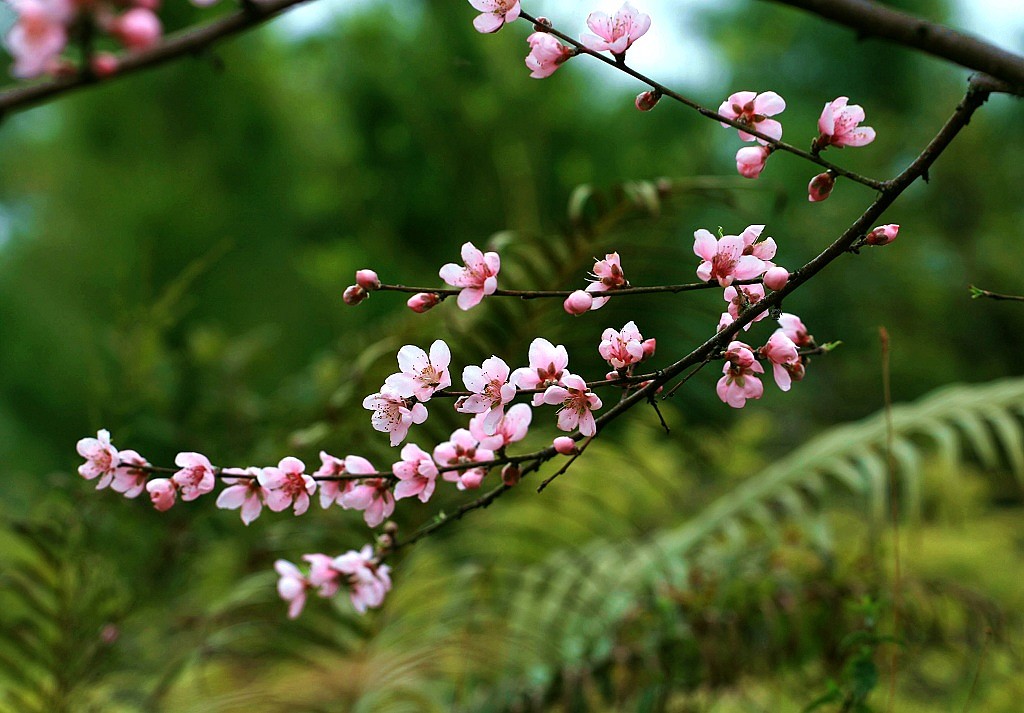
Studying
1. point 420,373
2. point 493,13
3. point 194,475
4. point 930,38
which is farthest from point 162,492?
point 930,38

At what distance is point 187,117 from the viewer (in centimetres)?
248

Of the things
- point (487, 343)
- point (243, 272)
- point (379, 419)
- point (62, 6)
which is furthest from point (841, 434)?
point (243, 272)

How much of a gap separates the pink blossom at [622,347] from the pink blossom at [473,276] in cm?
5

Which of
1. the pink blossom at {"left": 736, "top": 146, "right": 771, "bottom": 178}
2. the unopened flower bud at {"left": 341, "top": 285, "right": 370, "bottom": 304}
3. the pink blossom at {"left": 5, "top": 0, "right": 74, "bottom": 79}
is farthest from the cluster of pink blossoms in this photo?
the pink blossom at {"left": 736, "top": 146, "right": 771, "bottom": 178}

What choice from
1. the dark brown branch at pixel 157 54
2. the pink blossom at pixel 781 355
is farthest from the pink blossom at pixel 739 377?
the dark brown branch at pixel 157 54

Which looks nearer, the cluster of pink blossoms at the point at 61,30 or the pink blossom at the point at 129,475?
the cluster of pink blossoms at the point at 61,30

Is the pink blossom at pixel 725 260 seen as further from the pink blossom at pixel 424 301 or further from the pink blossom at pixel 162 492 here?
the pink blossom at pixel 162 492

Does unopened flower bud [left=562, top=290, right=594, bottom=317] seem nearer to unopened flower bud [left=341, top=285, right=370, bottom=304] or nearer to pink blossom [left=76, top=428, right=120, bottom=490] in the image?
unopened flower bud [left=341, top=285, right=370, bottom=304]

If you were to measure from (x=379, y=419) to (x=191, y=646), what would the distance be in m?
0.52

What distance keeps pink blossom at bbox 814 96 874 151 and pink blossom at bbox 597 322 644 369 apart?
0.35 ft

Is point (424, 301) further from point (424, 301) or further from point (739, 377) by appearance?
point (739, 377)

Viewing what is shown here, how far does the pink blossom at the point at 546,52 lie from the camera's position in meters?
0.33

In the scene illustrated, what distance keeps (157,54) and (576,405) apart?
0.64ft

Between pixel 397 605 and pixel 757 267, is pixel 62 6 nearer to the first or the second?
pixel 757 267
